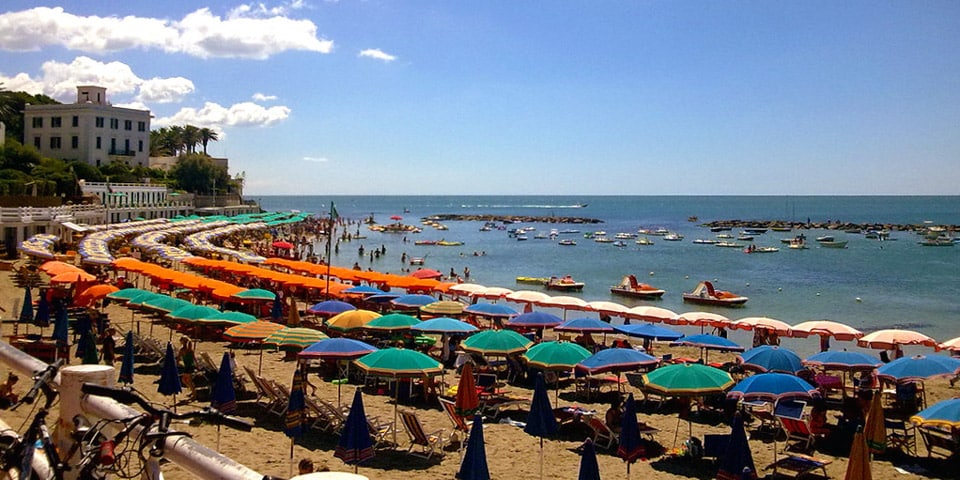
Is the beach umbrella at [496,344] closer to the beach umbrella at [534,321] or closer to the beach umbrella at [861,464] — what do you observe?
the beach umbrella at [534,321]

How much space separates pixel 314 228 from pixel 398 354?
8458cm

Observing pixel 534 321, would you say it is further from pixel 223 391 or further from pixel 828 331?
pixel 223 391

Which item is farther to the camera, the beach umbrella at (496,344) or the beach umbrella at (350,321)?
the beach umbrella at (350,321)

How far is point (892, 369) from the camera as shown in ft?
47.6

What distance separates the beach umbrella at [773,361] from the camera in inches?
588

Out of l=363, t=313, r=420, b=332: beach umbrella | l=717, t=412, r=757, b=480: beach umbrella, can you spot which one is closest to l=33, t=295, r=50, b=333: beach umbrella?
l=363, t=313, r=420, b=332: beach umbrella

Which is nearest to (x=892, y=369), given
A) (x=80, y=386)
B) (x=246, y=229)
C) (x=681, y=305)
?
(x=80, y=386)

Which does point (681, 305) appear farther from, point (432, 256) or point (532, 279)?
point (432, 256)

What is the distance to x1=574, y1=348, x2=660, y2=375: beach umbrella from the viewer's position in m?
14.5

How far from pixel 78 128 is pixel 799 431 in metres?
75.2

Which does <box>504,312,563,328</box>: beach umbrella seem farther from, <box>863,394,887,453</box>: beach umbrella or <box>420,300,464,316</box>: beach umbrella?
<box>863,394,887,453</box>: beach umbrella

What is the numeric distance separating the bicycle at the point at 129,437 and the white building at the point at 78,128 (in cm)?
7781

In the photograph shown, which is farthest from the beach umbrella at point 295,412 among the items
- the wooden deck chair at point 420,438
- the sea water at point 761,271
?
the sea water at point 761,271

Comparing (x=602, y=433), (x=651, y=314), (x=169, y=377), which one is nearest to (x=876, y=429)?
(x=602, y=433)
